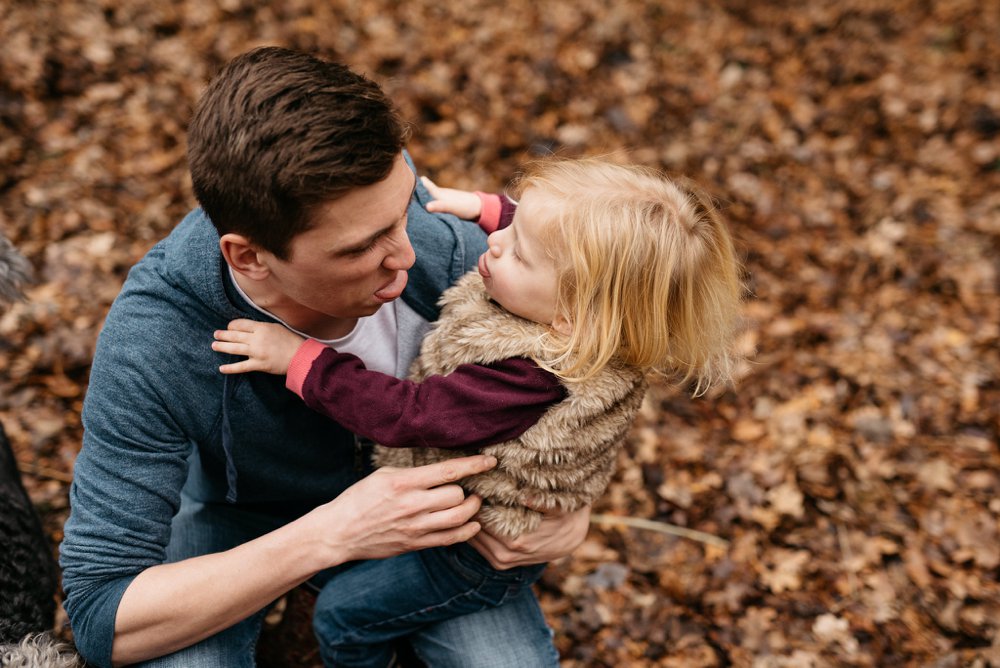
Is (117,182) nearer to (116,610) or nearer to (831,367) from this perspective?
(116,610)

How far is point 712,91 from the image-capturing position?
6.72 meters

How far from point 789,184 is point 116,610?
567 centimetres

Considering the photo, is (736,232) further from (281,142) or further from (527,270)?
(281,142)

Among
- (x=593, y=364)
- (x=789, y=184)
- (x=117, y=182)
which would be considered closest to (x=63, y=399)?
(x=117, y=182)

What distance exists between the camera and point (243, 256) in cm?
224

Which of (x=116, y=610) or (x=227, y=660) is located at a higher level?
(x=116, y=610)

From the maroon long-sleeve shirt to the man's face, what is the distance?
0.21 metres

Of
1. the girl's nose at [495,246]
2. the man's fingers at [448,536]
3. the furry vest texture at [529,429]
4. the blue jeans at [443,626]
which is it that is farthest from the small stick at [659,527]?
the girl's nose at [495,246]

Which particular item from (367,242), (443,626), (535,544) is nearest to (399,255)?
(367,242)

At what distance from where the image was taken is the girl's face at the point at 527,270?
92.3 inches

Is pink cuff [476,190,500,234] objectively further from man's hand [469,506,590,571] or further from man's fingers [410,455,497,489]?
man's hand [469,506,590,571]

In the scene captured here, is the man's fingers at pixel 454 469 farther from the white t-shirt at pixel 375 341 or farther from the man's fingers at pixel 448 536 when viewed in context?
the white t-shirt at pixel 375 341

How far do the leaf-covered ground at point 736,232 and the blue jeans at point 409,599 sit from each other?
52 cm

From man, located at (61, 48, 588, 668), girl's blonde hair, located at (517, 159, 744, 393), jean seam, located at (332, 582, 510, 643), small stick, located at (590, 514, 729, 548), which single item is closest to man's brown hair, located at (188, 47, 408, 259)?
man, located at (61, 48, 588, 668)
